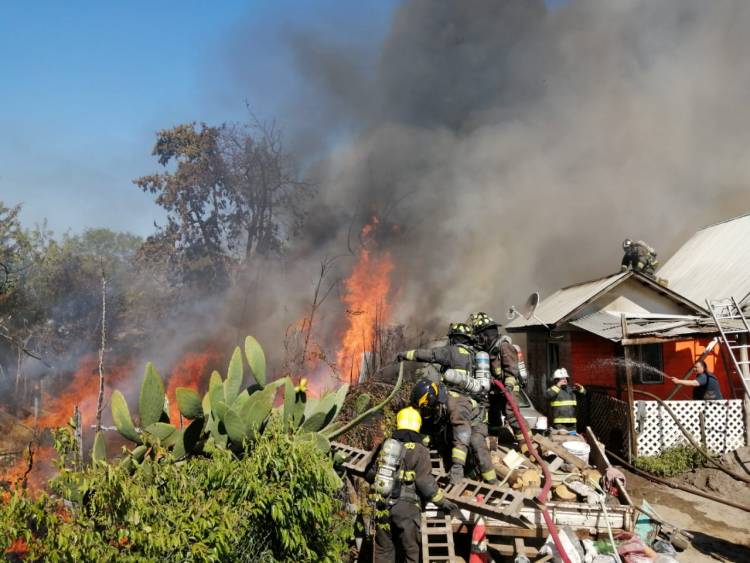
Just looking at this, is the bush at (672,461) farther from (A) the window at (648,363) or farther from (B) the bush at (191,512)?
(B) the bush at (191,512)

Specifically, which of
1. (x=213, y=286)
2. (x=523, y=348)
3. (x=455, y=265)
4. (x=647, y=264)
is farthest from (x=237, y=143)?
(x=647, y=264)

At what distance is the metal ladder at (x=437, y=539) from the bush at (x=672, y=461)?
6.06 metres

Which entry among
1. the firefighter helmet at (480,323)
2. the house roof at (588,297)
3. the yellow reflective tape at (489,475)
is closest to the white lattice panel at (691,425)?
the house roof at (588,297)

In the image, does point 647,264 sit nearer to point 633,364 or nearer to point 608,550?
point 633,364

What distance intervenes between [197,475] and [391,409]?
485cm

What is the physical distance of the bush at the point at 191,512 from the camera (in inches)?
125

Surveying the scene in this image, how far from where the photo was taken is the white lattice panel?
1069 cm

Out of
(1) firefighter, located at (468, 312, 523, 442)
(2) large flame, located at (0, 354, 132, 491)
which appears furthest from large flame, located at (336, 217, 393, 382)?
(1) firefighter, located at (468, 312, 523, 442)

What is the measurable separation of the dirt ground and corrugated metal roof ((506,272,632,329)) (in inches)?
164

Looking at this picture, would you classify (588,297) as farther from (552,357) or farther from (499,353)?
(499,353)

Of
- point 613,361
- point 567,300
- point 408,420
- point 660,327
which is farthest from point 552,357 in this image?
point 408,420

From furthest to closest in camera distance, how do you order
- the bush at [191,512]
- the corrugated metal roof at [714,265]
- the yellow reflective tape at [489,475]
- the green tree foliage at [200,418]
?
the corrugated metal roof at [714,265], the yellow reflective tape at [489,475], the green tree foliage at [200,418], the bush at [191,512]

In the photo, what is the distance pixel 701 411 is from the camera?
1077 cm

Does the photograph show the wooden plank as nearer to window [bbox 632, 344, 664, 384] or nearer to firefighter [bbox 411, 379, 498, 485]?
firefighter [bbox 411, 379, 498, 485]
